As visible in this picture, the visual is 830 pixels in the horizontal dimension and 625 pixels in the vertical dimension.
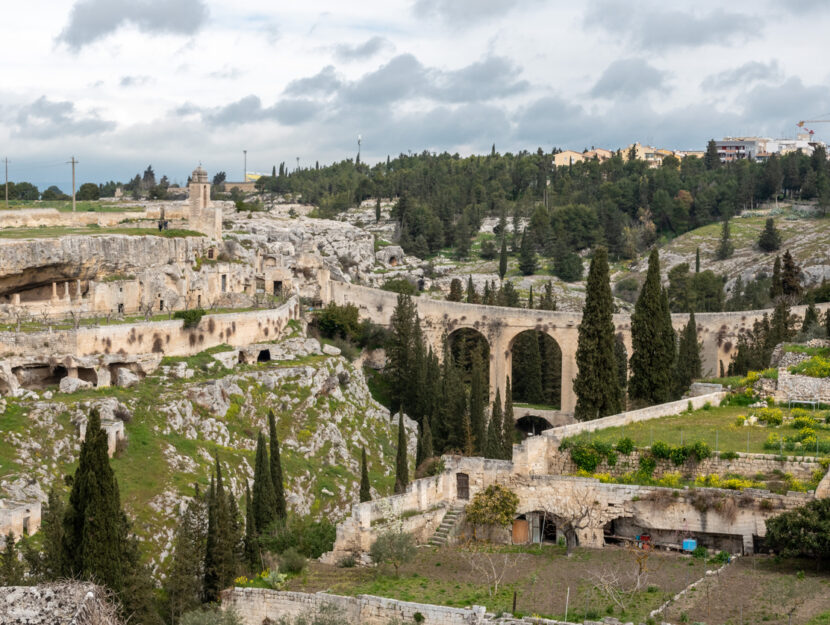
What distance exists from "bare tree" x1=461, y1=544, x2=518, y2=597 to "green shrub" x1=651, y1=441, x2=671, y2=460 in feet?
15.0

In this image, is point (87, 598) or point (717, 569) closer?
point (87, 598)

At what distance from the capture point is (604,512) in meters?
24.4

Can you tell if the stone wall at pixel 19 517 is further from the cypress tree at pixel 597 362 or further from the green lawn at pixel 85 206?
the green lawn at pixel 85 206

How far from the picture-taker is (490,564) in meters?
22.8

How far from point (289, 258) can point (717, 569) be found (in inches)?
1854

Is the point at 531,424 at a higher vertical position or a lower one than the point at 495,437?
lower

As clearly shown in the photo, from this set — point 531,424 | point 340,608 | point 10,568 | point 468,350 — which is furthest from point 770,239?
point 340,608

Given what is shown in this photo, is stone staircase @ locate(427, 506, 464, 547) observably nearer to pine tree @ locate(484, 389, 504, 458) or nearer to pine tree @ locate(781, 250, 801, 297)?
pine tree @ locate(484, 389, 504, 458)

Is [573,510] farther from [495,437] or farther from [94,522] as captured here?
[495,437]

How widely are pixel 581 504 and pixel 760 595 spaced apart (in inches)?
213

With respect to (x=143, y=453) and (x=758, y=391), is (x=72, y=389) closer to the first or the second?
(x=143, y=453)

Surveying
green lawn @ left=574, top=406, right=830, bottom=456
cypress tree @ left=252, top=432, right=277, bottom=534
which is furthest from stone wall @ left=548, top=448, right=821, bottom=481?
cypress tree @ left=252, top=432, right=277, bottom=534

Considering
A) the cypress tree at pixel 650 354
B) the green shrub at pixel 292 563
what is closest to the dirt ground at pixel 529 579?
the green shrub at pixel 292 563

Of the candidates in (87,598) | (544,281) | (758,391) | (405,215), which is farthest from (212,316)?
(405,215)
